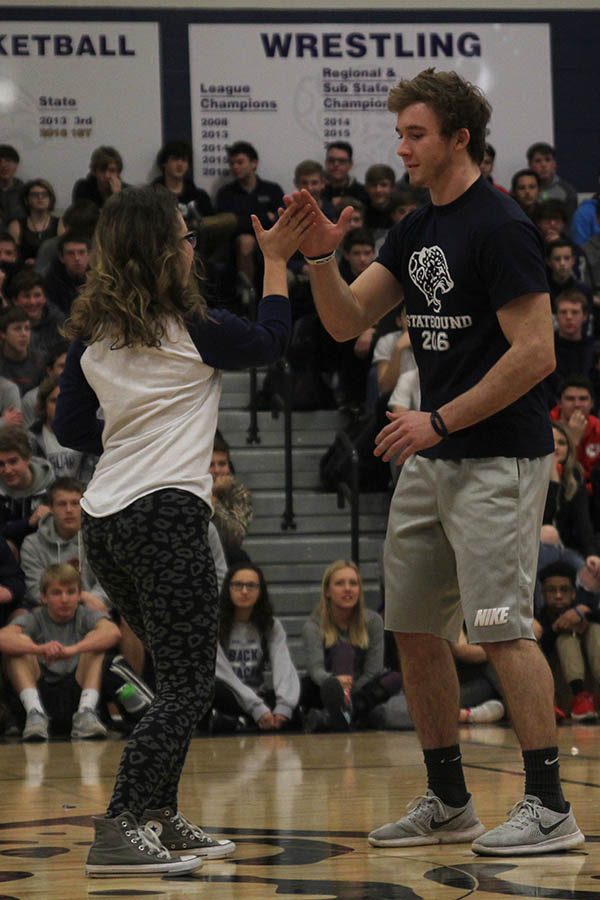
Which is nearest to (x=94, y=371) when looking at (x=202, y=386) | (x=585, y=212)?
(x=202, y=386)

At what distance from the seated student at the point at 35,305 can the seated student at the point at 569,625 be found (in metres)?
3.67

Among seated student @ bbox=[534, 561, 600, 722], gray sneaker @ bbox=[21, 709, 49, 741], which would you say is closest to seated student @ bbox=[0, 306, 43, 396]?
gray sneaker @ bbox=[21, 709, 49, 741]

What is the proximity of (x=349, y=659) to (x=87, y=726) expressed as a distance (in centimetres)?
149

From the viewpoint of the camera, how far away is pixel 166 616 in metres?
3.62

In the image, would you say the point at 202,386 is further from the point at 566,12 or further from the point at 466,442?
the point at 566,12

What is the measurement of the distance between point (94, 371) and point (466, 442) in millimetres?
932

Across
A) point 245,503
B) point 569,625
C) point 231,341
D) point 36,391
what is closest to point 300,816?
point 231,341

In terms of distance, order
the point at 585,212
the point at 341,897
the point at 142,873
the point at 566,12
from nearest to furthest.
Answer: the point at 341,897
the point at 142,873
the point at 585,212
the point at 566,12

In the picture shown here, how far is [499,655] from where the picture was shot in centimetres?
391

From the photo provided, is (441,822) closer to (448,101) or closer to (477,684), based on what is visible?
(448,101)

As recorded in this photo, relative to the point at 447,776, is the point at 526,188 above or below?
above

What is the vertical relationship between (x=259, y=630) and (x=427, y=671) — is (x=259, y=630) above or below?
below

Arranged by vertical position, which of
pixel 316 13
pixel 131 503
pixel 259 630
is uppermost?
pixel 316 13

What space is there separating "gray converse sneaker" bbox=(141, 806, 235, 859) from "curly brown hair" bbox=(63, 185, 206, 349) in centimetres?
108
